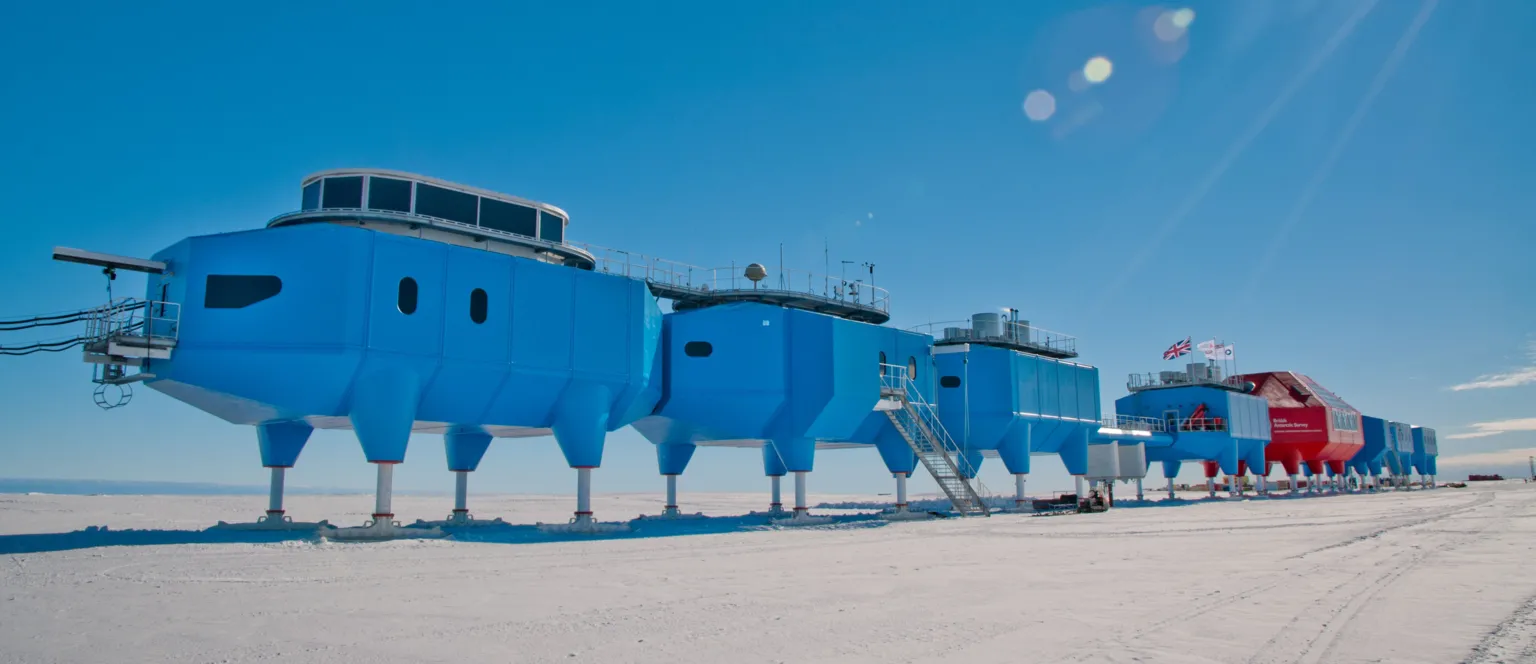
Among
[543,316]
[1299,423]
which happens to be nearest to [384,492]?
[543,316]

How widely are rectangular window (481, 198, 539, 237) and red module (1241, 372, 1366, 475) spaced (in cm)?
6326

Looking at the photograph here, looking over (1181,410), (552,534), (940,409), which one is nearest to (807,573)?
(552,534)

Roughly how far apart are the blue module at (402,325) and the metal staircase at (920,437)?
1116cm

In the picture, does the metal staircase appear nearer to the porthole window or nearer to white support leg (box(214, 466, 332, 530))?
the porthole window

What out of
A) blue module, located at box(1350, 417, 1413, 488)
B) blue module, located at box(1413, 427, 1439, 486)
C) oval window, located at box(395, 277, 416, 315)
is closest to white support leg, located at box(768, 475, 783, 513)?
oval window, located at box(395, 277, 416, 315)

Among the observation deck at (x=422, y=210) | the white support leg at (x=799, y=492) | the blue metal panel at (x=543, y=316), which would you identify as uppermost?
the observation deck at (x=422, y=210)

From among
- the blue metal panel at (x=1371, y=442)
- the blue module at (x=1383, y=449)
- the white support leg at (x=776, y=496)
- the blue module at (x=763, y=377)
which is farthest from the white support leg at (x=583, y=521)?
the blue metal panel at (x=1371, y=442)

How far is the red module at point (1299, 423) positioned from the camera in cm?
7694

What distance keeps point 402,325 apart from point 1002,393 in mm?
29072

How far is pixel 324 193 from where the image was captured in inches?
1180

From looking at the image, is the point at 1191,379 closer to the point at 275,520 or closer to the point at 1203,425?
the point at 1203,425

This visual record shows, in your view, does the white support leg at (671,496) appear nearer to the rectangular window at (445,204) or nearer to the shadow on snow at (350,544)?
the shadow on snow at (350,544)

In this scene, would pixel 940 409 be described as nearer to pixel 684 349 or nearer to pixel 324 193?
pixel 684 349

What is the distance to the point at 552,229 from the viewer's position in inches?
1331
